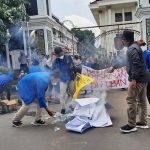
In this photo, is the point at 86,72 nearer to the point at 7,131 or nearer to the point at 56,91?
the point at 56,91

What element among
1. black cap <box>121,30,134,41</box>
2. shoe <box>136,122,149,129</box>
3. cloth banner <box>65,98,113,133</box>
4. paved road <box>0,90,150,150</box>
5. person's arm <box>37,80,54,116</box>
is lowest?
paved road <box>0,90,150,150</box>

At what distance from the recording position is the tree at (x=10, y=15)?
977cm

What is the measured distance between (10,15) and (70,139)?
275 inches

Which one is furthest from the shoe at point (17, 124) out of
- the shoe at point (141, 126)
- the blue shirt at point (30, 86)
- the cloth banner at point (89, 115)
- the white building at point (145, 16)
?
the white building at point (145, 16)

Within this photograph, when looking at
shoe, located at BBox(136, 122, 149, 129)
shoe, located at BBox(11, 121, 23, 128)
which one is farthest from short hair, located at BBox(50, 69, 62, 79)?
shoe, located at BBox(136, 122, 149, 129)

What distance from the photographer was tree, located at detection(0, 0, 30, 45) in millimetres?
9766

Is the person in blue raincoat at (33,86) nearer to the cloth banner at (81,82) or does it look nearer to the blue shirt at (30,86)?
the blue shirt at (30,86)

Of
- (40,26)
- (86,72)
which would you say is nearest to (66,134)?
Answer: (86,72)

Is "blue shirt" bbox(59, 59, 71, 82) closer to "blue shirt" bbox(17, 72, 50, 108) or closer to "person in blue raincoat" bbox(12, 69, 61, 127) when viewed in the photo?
"person in blue raincoat" bbox(12, 69, 61, 127)

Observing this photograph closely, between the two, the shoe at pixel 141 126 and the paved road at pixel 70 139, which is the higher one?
the shoe at pixel 141 126

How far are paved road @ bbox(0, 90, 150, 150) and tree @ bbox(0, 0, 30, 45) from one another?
5672mm

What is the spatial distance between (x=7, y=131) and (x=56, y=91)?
11.3 ft

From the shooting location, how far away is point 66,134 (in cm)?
457

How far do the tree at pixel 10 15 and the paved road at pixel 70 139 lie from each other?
18.6 feet
